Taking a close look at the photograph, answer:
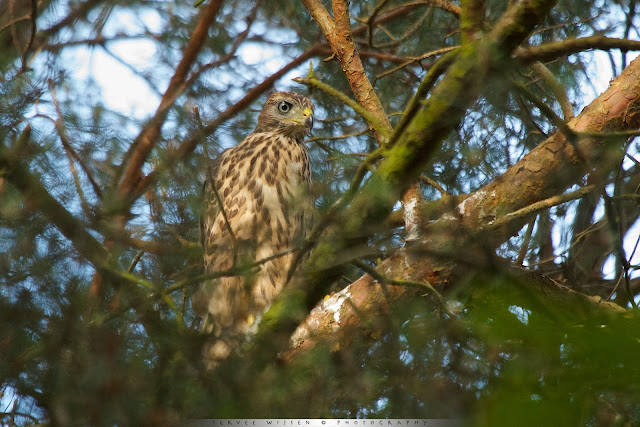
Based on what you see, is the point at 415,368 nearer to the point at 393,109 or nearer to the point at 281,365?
the point at 281,365

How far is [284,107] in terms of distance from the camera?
14.8 ft

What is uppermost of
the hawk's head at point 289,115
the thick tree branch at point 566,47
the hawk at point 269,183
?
the hawk's head at point 289,115

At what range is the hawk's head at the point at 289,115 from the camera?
439 cm

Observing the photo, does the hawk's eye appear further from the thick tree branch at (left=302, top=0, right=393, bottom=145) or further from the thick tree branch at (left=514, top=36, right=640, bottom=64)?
the thick tree branch at (left=514, top=36, right=640, bottom=64)

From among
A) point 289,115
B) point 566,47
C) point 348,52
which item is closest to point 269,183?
point 289,115

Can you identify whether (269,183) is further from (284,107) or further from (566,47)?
(566,47)

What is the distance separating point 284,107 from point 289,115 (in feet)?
0.26

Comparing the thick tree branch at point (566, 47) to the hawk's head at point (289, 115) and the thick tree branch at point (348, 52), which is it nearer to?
the thick tree branch at point (348, 52)

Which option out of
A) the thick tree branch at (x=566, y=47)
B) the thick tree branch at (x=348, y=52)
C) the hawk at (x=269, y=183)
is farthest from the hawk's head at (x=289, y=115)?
the thick tree branch at (x=566, y=47)

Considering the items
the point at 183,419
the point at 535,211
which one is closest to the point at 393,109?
the point at 535,211

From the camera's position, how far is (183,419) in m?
1.37

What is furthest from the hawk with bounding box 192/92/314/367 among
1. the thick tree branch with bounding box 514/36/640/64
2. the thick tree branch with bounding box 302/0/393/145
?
the thick tree branch with bounding box 514/36/640/64

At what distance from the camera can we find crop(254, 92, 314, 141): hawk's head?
439cm

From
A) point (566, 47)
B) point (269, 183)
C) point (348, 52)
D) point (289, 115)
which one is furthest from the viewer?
point (289, 115)
